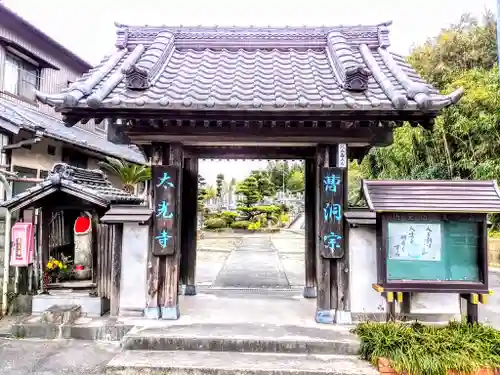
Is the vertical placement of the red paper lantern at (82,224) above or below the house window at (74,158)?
below

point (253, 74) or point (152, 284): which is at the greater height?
point (253, 74)

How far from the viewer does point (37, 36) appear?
10492 millimetres

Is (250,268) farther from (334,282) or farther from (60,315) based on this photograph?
(60,315)

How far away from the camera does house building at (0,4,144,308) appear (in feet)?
26.0

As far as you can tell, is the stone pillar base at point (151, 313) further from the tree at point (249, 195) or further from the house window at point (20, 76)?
the tree at point (249, 195)

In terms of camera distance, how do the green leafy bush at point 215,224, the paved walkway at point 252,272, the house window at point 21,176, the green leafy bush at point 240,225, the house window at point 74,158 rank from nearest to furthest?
the paved walkway at point 252,272
the house window at point 21,176
the house window at point 74,158
the green leafy bush at point 215,224
the green leafy bush at point 240,225

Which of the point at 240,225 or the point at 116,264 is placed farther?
the point at 240,225

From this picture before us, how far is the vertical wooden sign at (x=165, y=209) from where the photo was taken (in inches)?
177

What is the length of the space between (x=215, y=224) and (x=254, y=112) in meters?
19.5

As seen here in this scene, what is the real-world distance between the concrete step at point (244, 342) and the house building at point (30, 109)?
16.2ft

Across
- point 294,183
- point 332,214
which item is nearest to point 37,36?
point 332,214

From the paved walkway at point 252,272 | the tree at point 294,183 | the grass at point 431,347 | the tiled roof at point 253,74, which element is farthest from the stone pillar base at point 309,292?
the tree at point 294,183

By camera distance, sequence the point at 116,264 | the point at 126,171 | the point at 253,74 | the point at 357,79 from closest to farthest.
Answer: the point at 357,79
the point at 116,264
the point at 253,74
the point at 126,171

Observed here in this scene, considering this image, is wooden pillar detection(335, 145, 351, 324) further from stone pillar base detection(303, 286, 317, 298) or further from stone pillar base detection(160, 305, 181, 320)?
stone pillar base detection(160, 305, 181, 320)
